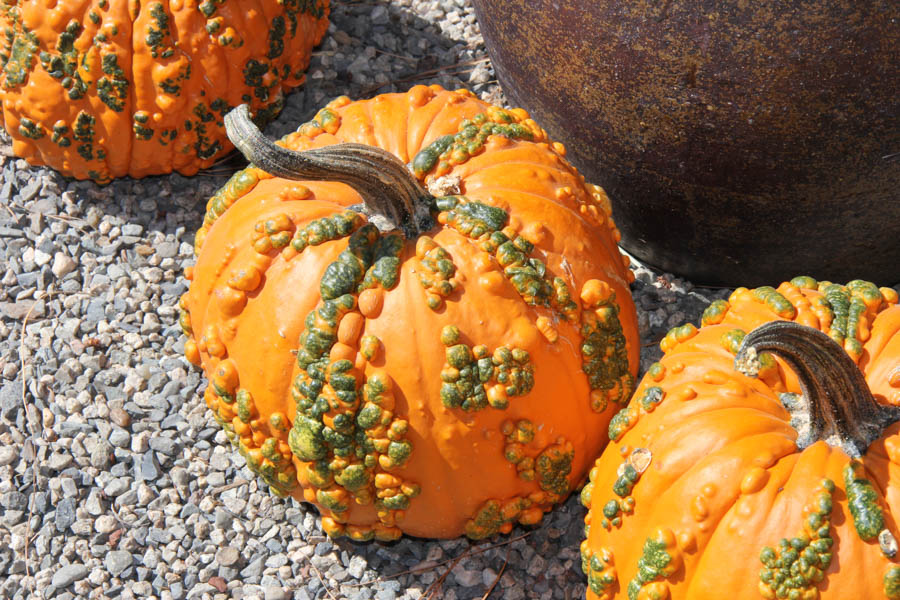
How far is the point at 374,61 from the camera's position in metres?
4.57

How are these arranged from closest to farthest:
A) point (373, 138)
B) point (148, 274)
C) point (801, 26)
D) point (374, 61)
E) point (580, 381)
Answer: point (801, 26)
point (580, 381)
point (373, 138)
point (148, 274)
point (374, 61)

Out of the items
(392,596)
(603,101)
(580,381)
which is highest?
(603,101)

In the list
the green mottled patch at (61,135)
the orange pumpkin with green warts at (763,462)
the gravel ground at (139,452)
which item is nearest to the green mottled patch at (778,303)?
the orange pumpkin with green warts at (763,462)

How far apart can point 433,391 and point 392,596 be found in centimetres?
82

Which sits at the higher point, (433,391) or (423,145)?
(423,145)

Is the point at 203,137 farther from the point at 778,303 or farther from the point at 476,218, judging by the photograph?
the point at 778,303

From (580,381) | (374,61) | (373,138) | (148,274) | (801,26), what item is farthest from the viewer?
(374,61)

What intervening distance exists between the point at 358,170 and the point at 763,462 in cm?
120

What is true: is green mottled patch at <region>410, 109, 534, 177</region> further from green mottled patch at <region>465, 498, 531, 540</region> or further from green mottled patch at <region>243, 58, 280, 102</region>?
green mottled patch at <region>243, 58, 280, 102</region>

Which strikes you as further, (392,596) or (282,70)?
(282,70)

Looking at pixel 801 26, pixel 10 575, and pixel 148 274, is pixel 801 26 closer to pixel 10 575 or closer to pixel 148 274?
pixel 148 274

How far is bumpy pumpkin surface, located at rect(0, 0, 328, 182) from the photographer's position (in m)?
3.62

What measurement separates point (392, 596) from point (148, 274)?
160cm

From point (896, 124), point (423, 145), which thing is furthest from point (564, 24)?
point (896, 124)
